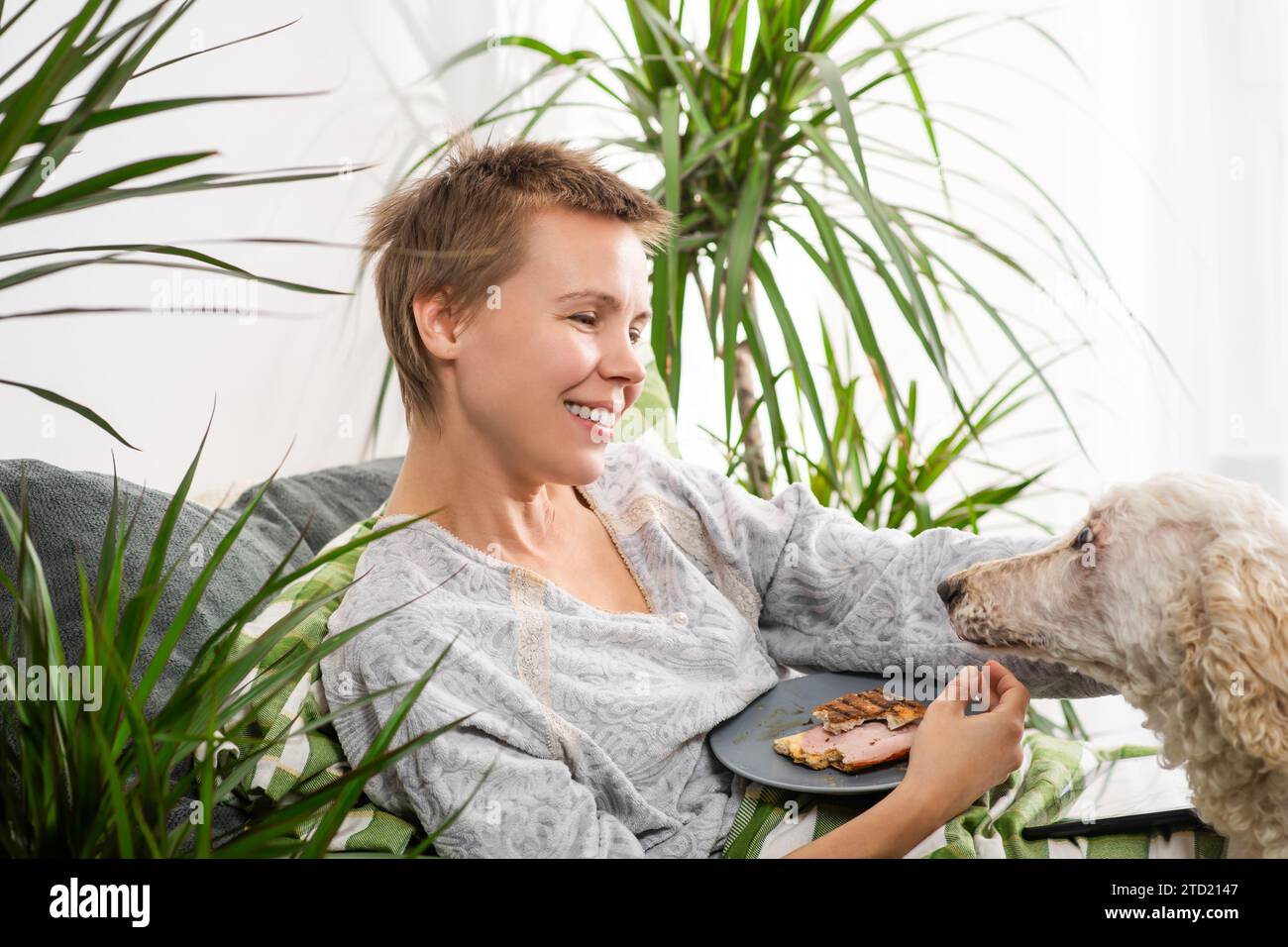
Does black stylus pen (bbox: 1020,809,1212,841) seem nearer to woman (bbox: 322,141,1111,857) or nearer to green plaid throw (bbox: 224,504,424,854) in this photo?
woman (bbox: 322,141,1111,857)

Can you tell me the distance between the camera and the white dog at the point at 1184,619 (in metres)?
A: 0.87

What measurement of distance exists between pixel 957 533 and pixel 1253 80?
191 cm

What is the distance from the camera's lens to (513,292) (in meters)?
1.12

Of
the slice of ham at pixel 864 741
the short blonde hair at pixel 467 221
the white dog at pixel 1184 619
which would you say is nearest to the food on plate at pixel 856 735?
the slice of ham at pixel 864 741

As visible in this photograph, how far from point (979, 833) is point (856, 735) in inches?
6.1

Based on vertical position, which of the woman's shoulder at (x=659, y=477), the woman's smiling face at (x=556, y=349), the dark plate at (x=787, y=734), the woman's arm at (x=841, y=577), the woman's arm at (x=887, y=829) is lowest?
the woman's arm at (x=887, y=829)

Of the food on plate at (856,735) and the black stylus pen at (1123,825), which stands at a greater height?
the food on plate at (856,735)

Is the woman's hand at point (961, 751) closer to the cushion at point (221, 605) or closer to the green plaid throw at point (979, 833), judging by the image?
the green plaid throw at point (979, 833)

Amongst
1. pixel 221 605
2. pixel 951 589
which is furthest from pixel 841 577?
pixel 221 605

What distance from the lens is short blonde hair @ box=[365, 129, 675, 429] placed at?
113 cm

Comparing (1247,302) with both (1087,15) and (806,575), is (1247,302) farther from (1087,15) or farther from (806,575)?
(806,575)

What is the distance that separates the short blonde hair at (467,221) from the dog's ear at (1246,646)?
28.3 inches

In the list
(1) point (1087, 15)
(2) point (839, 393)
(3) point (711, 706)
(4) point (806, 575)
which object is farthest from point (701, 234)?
(1) point (1087, 15)

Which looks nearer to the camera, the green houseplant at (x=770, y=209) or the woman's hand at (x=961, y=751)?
the woman's hand at (x=961, y=751)
